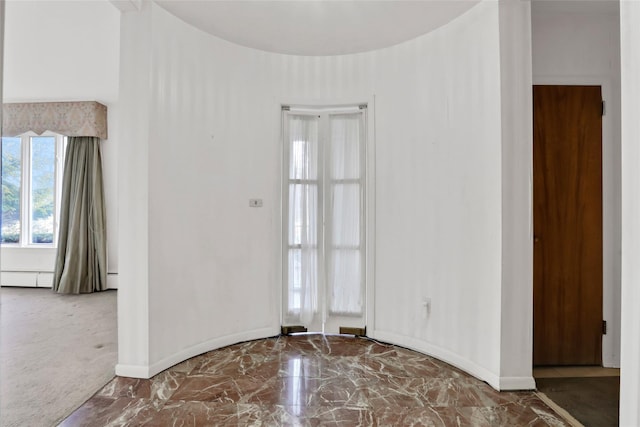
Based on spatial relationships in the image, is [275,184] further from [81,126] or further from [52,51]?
[81,126]

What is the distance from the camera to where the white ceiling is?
258 centimetres

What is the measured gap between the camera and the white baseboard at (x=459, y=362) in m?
2.41

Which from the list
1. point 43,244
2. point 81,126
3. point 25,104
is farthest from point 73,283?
point 25,104

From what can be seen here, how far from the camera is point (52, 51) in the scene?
373 centimetres

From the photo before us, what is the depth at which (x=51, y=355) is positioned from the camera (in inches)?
116

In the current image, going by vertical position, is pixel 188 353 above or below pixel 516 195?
below

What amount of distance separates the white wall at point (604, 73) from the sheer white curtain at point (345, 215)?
1.59m

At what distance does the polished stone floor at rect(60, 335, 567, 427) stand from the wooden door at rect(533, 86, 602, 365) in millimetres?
759

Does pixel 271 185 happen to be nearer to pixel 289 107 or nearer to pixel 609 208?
pixel 289 107

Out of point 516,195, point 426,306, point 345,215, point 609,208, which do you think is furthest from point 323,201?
point 609,208

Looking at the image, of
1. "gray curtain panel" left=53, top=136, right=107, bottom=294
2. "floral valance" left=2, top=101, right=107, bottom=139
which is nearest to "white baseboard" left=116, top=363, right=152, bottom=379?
"gray curtain panel" left=53, top=136, right=107, bottom=294
